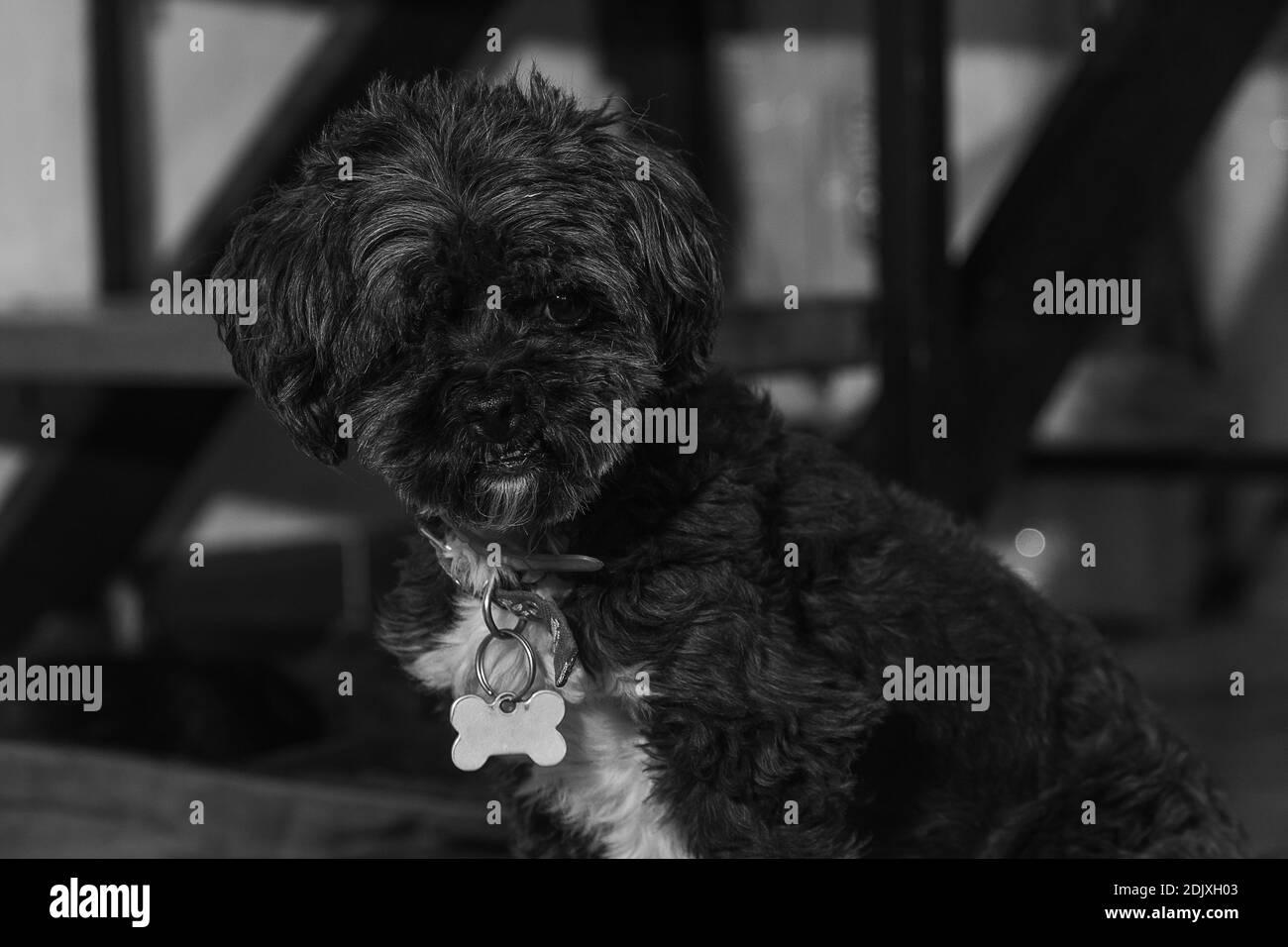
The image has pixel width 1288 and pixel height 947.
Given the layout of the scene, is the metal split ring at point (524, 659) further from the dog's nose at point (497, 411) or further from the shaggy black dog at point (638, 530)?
the dog's nose at point (497, 411)

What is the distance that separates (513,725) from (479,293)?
18.7 inches

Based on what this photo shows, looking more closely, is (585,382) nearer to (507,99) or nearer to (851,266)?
(507,99)

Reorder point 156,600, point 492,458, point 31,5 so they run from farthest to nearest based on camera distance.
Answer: point 156,600 < point 31,5 < point 492,458

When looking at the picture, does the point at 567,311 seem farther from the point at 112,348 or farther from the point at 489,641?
the point at 112,348

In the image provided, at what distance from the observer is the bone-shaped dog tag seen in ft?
5.53

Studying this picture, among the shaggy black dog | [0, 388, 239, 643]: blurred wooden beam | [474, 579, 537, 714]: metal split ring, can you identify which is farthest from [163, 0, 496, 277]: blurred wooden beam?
[474, 579, 537, 714]: metal split ring

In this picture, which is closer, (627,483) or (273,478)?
(627,483)

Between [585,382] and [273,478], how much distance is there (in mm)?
3928

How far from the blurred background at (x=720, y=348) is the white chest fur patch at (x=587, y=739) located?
703 millimetres

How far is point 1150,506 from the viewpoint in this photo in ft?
18.7

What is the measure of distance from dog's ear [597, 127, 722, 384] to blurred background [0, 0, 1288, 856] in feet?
2.08

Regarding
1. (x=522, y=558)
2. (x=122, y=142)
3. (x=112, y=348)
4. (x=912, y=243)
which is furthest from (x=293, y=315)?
(x=122, y=142)
